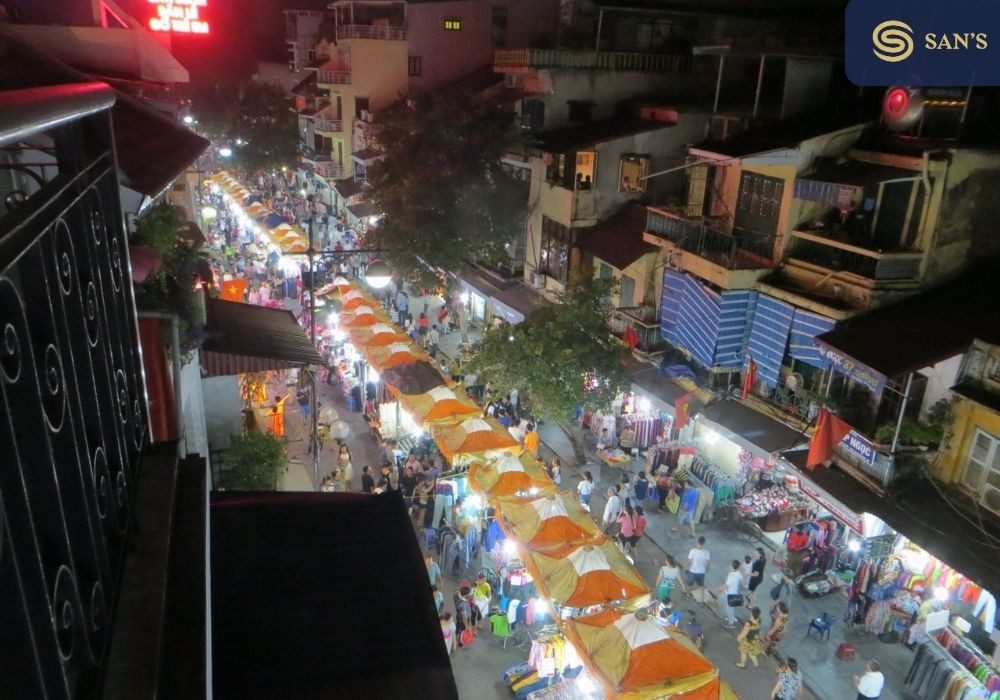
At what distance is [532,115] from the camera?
26.1 m

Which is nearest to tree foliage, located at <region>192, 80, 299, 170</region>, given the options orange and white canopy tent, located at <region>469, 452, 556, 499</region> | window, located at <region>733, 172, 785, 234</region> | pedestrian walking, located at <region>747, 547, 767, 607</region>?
window, located at <region>733, 172, 785, 234</region>

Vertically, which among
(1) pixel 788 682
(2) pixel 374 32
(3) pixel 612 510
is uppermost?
(2) pixel 374 32

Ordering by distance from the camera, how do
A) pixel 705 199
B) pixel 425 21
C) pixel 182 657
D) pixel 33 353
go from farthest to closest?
pixel 425 21 < pixel 705 199 < pixel 182 657 < pixel 33 353

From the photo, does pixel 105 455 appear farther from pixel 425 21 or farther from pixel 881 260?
pixel 425 21

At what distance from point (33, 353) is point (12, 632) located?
79 cm

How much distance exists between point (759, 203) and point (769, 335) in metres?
3.59

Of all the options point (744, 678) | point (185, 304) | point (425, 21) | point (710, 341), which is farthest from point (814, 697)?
point (425, 21)

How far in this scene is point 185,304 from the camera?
9.49 meters

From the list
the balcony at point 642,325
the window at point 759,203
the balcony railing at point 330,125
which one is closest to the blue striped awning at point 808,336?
the window at point 759,203

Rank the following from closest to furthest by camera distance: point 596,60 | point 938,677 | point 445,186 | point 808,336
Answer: point 938,677 < point 808,336 < point 596,60 < point 445,186

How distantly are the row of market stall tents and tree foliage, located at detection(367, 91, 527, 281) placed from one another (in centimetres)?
560

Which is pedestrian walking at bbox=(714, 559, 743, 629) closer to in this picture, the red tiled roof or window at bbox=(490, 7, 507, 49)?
the red tiled roof

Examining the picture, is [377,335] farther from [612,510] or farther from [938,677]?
[938,677]

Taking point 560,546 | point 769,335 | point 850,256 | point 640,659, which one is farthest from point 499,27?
point 640,659
